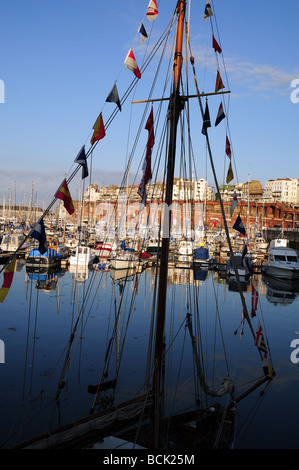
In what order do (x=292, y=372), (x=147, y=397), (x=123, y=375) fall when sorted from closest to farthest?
(x=147, y=397), (x=123, y=375), (x=292, y=372)

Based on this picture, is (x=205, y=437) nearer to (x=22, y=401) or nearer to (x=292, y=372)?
(x=22, y=401)

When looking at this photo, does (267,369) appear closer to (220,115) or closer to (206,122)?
(206,122)

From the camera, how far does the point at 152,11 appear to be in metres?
11.1

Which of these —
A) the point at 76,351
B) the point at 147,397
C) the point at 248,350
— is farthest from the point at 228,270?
the point at 147,397

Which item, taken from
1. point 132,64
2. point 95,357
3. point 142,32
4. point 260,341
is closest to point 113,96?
point 132,64

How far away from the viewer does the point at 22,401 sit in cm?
1386

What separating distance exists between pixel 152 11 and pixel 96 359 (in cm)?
1396

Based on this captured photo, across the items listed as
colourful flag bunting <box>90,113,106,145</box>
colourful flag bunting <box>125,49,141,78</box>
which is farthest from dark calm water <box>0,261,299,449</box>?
colourful flag bunting <box>125,49,141,78</box>

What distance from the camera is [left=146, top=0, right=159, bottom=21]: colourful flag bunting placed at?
1107 centimetres

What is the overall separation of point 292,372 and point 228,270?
2899cm

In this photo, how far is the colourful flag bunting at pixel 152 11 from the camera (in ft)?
36.3

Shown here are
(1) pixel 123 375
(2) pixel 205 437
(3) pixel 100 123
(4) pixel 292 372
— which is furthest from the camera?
(4) pixel 292 372
